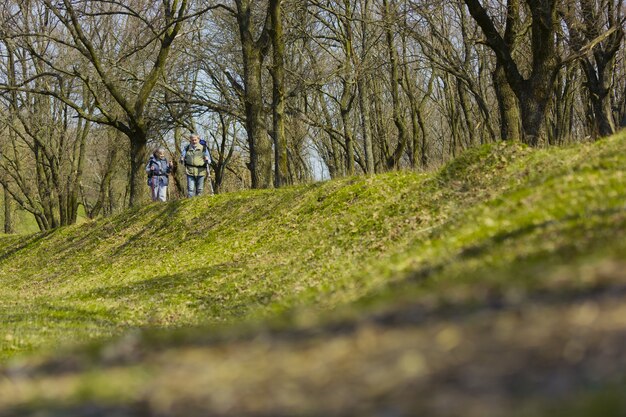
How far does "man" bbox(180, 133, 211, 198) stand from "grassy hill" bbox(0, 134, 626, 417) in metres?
8.51

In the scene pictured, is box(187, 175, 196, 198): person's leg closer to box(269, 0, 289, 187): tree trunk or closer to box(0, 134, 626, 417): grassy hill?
box(269, 0, 289, 187): tree trunk

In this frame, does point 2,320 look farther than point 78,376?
Yes

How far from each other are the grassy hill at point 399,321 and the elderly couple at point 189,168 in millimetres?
8541

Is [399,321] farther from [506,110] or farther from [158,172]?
[158,172]

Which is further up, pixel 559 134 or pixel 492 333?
pixel 559 134

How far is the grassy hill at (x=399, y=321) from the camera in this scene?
3.65 metres

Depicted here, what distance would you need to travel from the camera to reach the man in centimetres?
2419

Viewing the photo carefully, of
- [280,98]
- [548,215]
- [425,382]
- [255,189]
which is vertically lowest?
[425,382]

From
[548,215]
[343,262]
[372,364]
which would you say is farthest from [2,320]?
[372,364]

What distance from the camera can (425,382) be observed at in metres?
3.71

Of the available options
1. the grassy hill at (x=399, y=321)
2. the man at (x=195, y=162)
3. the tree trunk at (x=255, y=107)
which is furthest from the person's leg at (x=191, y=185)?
the grassy hill at (x=399, y=321)

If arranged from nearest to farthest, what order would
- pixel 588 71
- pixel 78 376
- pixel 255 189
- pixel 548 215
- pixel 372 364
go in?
pixel 372 364
pixel 78 376
pixel 548 215
pixel 255 189
pixel 588 71

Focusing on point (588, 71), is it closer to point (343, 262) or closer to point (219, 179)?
point (343, 262)

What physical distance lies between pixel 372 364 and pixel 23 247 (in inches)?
1118
